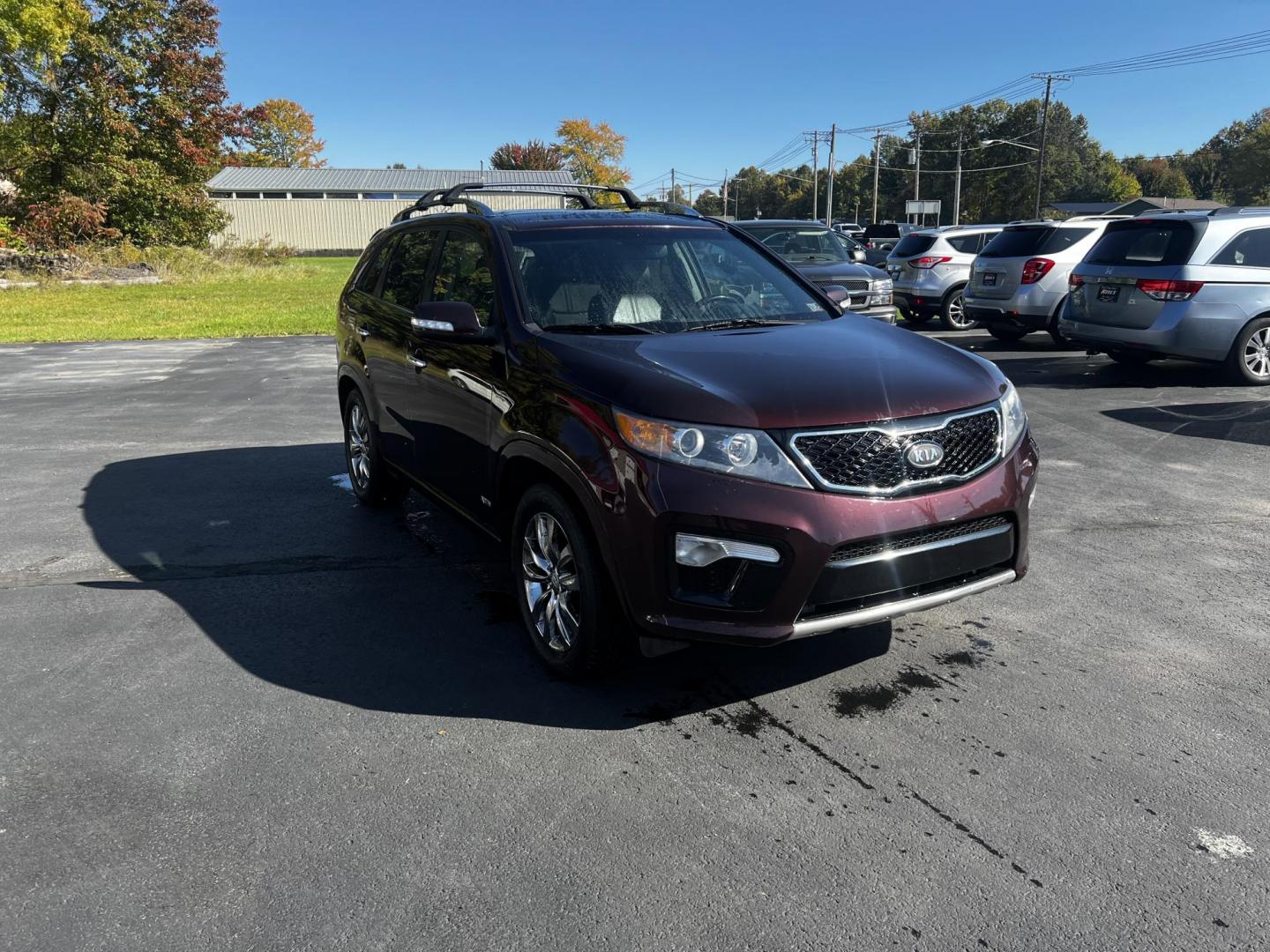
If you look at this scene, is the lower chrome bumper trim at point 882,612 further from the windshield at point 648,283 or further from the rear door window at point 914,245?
the rear door window at point 914,245

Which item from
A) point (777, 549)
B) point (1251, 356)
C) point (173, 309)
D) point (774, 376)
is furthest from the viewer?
point (173, 309)

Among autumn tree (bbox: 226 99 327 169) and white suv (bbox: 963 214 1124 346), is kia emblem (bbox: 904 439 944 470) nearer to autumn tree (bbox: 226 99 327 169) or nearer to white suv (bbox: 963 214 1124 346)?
white suv (bbox: 963 214 1124 346)

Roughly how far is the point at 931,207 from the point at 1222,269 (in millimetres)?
60178

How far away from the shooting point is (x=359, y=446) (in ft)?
20.9

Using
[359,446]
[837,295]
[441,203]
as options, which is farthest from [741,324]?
[359,446]

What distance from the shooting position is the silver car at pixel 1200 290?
996 cm

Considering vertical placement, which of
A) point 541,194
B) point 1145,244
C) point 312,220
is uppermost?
point 312,220

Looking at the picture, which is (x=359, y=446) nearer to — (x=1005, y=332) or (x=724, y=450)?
(x=724, y=450)

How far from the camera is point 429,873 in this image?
8.86ft

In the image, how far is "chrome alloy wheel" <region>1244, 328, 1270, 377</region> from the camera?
10.2 meters

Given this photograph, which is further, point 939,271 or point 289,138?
point 289,138

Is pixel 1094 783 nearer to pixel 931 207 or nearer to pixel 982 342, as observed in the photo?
pixel 982 342

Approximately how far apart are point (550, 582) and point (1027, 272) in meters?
11.1

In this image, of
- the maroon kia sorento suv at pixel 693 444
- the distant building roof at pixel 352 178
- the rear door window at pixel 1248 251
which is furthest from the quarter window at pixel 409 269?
the distant building roof at pixel 352 178
